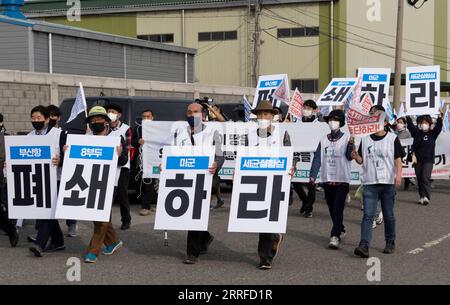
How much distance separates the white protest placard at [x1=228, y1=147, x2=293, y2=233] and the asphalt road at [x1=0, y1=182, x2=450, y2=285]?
0.51 m

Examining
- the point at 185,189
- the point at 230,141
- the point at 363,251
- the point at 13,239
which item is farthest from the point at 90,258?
the point at 230,141

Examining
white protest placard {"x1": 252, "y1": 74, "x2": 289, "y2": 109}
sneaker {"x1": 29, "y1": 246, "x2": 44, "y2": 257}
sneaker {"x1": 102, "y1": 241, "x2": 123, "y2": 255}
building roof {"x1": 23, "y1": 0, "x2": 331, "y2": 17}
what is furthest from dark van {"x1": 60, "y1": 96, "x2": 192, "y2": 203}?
building roof {"x1": 23, "y1": 0, "x2": 331, "y2": 17}

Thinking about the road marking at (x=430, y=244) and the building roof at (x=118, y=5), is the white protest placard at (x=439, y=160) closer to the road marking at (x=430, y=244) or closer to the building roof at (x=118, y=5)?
the road marking at (x=430, y=244)

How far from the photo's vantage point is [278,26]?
52312mm

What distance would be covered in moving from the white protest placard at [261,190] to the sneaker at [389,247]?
1.70m

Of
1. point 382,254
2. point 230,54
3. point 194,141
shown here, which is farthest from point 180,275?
point 230,54

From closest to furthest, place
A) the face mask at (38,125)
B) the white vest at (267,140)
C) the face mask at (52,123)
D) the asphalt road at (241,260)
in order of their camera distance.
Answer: the asphalt road at (241,260) → the white vest at (267,140) → the face mask at (38,125) → the face mask at (52,123)

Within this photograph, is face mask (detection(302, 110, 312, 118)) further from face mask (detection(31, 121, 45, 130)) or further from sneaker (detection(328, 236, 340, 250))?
face mask (detection(31, 121, 45, 130))

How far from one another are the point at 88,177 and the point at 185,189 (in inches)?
45.5

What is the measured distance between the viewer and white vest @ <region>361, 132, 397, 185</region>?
8641 millimetres

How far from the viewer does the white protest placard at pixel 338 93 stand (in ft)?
52.3

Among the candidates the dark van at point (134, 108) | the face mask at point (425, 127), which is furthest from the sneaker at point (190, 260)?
the face mask at point (425, 127)

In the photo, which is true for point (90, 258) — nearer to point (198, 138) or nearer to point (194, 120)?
point (198, 138)
